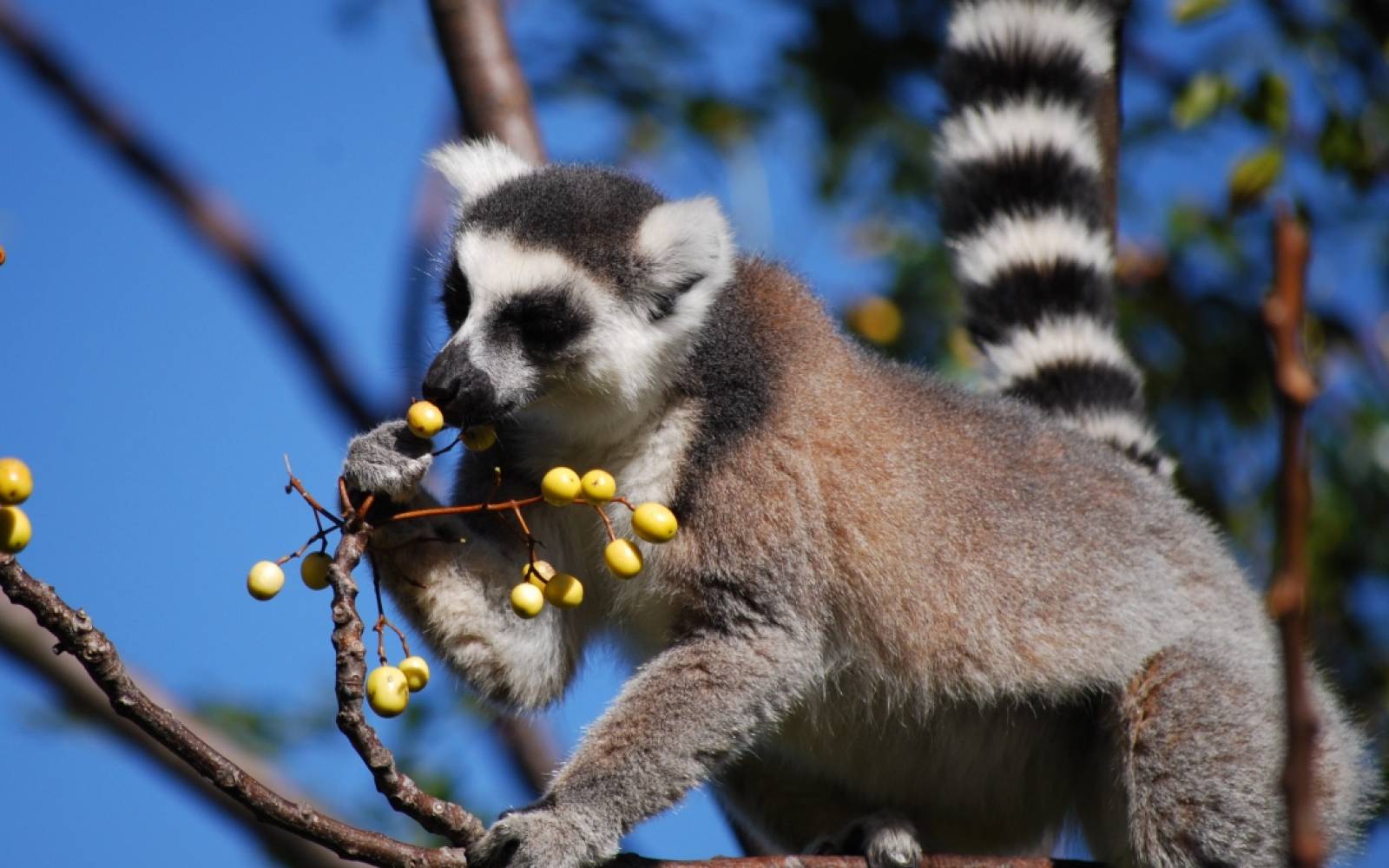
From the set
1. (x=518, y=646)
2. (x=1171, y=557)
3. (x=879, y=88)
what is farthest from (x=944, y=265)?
(x=518, y=646)

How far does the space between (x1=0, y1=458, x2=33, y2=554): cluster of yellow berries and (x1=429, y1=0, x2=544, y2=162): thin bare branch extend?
10.5 feet

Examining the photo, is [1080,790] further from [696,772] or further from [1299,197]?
[1299,197]

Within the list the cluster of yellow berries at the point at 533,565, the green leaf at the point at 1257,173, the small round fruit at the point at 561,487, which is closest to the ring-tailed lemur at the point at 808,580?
the cluster of yellow berries at the point at 533,565

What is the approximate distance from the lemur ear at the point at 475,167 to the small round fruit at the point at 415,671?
1.69 meters

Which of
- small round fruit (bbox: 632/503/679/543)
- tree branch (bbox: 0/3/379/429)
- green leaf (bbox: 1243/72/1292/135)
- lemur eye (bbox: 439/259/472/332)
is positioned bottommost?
small round fruit (bbox: 632/503/679/543)

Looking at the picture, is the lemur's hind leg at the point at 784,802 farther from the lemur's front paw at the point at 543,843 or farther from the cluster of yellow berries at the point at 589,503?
the cluster of yellow berries at the point at 589,503

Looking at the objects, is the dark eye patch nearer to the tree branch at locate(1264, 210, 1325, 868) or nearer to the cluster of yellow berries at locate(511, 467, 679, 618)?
the cluster of yellow berries at locate(511, 467, 679, 618)

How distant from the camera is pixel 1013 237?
545cm

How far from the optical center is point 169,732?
2609mm

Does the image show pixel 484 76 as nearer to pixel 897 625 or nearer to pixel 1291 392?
pixel 897 625

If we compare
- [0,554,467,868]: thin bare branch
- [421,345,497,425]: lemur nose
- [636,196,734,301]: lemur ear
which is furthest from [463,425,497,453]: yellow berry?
[0,554,467,868]: thin bare branch

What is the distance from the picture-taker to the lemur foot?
3.98m

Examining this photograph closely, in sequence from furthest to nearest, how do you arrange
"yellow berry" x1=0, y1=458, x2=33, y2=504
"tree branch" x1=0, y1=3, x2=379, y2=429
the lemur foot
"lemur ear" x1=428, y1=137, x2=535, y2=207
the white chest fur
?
"tree branch" x1=0, y1=3, x2=379, y2=429
"lemur ear" x1=428, y1=137, x2=535, y2=207
the lemur foot
the white chest fur
"yellow berry" x1=0, y1=458, x2=33, y2=504

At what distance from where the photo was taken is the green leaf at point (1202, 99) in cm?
491
